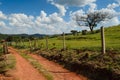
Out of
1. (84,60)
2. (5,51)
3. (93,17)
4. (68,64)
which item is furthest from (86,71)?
(93,17)

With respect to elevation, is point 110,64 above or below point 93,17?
below

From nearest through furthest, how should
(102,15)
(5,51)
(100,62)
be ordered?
(100,62) < (5,51) < (102,15)

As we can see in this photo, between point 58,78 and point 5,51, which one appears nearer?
point 58,78

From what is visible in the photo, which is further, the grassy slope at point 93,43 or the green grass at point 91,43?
the grassy slope at point 93,43

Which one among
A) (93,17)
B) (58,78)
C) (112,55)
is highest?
(93,17)

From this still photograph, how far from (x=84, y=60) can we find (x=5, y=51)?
25.5 m

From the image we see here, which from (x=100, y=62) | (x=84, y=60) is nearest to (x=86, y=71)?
(x=100, y=62)

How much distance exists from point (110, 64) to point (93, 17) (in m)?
91.9

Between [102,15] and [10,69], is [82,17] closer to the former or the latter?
[102,15]

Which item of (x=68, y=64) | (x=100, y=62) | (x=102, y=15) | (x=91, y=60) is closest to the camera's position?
(x=100, y=62)

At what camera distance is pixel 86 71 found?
56.2ft

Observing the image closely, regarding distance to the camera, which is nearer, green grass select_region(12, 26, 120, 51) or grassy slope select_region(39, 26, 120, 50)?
green grass select_region(12, 26, 120, 51)

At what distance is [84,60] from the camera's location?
1928 cm

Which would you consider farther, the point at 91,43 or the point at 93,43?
the point at 91,43
